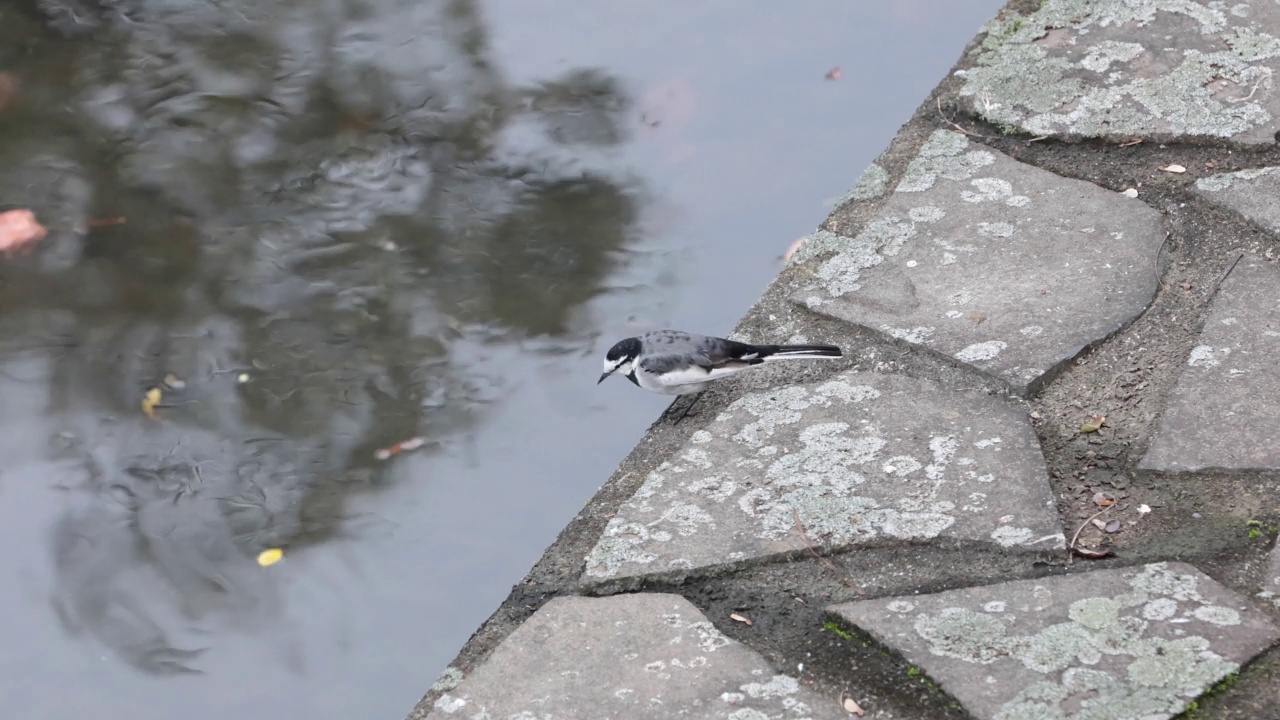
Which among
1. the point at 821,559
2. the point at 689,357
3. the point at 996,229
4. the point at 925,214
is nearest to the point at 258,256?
the point at 689,357

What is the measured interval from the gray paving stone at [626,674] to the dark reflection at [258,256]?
3.28 feet

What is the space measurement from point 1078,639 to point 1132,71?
2111mm

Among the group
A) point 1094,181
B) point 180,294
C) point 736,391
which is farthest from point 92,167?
point 1094,181

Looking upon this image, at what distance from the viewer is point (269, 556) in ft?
10.1

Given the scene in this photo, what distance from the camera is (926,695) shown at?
2.06 m

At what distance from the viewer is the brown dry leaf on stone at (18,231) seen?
412 cm

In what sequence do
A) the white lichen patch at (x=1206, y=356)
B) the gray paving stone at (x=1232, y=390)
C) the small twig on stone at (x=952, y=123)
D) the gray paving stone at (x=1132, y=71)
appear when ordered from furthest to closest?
the small twig on stone at (x=952, y=123), the gray paving stone at (x=1132, y=71), the white lichen patch at (x=1206, y=356), the gray paving stone at (x=1232, y=390)

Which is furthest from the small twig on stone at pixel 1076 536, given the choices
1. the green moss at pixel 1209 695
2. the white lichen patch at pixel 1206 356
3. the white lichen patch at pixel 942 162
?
the white lichen patch at pixel 942 162

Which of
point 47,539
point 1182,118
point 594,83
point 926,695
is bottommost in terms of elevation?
point 47,539

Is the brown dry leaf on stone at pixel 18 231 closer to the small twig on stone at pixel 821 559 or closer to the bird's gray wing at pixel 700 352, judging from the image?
the bird's gray wing at pixel 700 352

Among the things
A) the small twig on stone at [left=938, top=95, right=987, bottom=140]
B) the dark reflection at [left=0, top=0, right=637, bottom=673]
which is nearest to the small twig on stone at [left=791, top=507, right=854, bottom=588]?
the dark reflection at [left=0, top=0, right=637, bottom=673]

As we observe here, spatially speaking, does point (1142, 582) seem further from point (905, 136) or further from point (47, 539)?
point (47, 539)

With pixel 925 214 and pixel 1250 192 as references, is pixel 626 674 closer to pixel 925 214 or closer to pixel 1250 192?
pixel 925 214

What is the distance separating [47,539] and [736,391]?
66.2 inches
